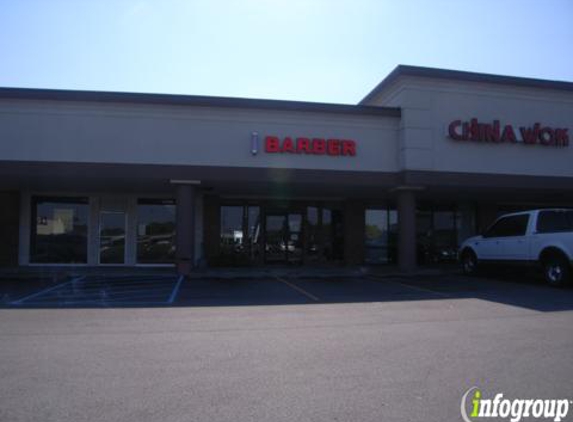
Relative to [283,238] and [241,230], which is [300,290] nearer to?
[241,230]

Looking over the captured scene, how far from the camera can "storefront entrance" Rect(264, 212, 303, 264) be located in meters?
22.0

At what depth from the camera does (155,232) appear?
2077cm

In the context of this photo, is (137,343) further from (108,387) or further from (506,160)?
(506,160)

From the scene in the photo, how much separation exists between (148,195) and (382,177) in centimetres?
940

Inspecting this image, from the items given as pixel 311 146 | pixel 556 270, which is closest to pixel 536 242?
pixel 556 270

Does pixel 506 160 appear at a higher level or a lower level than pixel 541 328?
higher

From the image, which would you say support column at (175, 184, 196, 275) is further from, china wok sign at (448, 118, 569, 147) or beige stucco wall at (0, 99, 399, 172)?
china wok sign at (448, 118, 569, 147)

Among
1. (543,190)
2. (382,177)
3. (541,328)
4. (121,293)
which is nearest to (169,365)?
(541,328)

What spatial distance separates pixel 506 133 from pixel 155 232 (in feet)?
46.2

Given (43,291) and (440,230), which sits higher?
(440,230)

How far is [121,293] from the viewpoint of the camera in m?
12.9

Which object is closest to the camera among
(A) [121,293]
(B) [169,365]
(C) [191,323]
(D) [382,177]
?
(B) [169,365]

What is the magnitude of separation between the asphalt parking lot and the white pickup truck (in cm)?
146

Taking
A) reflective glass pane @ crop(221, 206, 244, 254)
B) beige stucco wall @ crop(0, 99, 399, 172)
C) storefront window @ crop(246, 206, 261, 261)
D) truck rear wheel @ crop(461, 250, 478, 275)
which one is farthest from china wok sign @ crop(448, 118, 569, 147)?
reflective glass pane @ crop(221, 206, 244, 254)
